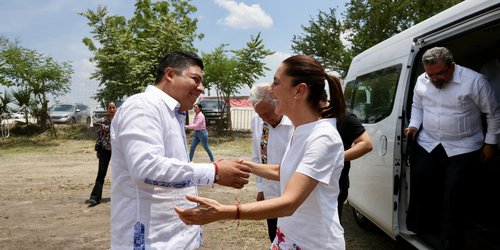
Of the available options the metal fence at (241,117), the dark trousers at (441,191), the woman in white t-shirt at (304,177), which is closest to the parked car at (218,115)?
the metal fence at (241,117)

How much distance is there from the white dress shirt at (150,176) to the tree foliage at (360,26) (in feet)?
58.6

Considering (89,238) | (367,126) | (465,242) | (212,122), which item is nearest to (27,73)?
(212,122)

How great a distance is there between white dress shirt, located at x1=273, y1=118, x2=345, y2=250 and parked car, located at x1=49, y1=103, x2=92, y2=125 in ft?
73.2

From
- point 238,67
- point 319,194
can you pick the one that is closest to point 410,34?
point 319,194

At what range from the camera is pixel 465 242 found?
3211 mm

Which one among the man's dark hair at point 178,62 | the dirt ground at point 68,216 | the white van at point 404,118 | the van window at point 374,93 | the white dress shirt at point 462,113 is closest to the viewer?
the man's dark hair at point 178,62

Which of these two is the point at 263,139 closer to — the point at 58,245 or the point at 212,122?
the point at 58,245

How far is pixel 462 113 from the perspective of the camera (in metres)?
3.22

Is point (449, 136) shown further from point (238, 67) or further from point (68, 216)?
point (238, 67)

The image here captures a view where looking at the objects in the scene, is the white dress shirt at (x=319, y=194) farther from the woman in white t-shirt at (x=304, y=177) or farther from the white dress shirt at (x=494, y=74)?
the white dress shirt at (x=494, y=74)

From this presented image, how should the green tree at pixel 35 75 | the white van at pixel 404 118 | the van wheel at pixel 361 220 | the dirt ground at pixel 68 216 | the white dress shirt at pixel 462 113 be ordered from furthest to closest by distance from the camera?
the green tree at pixel 35 75, the van wheel at pixel 361 220, the dirt ground at pixel 68 216, the white dress shirt at pixel 462 113, the white van at pixel 404 118

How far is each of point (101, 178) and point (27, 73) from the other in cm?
1252

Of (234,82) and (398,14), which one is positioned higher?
(398,14)

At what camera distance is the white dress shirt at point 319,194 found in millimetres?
1606
